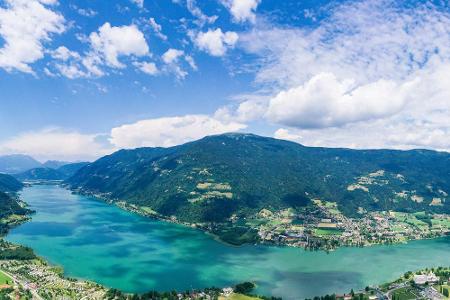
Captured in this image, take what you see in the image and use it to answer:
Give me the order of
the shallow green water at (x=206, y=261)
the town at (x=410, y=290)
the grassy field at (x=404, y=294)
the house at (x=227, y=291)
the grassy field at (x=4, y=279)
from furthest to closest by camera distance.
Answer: the shallow green water at (x=206, y=261) < the grassy field at (x=4, y=279) < the grassy field at (x=404, y=294) < the town at (x=410, y=290) < the house at (x=227, y=291)

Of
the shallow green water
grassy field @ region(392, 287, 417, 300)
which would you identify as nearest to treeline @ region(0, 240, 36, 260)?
the shallow green water

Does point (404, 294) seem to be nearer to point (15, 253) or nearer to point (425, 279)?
point (425, 279)

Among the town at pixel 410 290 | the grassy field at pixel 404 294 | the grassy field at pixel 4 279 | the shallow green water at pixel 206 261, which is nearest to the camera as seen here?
the town at pixel 410 290

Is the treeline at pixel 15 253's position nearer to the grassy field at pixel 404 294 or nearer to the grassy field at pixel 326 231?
the grassy field at pixel 404 294

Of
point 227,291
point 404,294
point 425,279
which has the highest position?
point 425,279

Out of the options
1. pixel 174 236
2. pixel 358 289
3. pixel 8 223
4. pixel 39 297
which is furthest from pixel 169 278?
pixel 8 223

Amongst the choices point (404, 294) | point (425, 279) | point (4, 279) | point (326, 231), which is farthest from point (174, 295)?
point (326, 231)

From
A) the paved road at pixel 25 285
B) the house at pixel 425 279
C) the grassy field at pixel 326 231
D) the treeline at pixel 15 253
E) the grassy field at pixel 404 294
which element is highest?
the grassy field at pixel 326 231

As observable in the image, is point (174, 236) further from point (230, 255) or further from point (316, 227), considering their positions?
point (316, 227)

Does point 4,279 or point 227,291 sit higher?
point 227,291

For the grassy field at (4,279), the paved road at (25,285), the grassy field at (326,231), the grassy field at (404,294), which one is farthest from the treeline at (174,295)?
the grassy field at (326,231)
